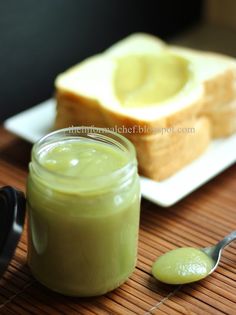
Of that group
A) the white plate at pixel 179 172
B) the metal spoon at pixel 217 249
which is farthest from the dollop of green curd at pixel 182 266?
the white plate at pixel 179 172

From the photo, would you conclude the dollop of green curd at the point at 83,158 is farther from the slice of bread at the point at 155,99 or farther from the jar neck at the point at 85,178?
the slice of bread at the point at 155,99

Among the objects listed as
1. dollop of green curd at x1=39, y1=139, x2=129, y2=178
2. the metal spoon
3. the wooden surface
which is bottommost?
the wooden surface

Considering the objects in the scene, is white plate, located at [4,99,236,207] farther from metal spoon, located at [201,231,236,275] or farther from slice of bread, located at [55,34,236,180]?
metal spoon, located at [201,231,236,275]

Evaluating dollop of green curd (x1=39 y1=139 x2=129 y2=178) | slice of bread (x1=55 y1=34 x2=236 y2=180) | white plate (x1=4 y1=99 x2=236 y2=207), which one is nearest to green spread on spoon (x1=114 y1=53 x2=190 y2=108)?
slice of bread (x1=55 y1=34 x2=236 y2=180)

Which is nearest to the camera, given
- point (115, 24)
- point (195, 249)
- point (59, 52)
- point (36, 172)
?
point (36, 172)

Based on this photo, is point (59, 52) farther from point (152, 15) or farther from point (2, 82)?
point (152, 15)

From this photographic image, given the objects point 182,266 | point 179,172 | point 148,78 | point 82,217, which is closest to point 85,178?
point 82,217

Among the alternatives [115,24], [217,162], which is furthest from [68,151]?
[115,24]
